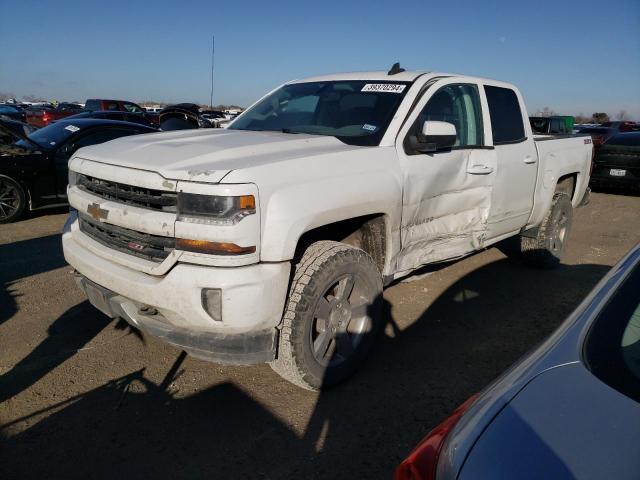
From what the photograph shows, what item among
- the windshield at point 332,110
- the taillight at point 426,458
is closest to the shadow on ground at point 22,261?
the windshield at point 332,110

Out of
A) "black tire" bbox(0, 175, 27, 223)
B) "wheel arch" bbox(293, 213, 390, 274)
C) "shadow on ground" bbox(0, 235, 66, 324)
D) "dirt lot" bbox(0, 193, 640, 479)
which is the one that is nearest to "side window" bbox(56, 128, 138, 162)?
"black tire" bbox(0, 175, 27, 223)

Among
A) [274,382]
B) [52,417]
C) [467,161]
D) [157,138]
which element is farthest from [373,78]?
[52,417]

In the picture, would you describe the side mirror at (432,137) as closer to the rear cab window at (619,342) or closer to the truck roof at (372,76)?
the truck roof at (372,76)

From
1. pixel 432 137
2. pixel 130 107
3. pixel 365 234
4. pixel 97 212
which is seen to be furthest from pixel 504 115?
pixel 130 107

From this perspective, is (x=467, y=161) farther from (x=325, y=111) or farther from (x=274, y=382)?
(x=274, y=382)

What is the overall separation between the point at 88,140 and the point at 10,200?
1509 millimetres

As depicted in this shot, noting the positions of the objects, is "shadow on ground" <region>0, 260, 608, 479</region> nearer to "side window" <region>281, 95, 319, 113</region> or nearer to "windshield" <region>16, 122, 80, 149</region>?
"side window" <region>281, 95, 319, 113</region>

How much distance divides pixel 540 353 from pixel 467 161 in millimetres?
2496

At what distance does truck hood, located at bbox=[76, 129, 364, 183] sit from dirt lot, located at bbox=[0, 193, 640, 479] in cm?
138

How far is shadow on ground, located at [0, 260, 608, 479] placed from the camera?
236cm

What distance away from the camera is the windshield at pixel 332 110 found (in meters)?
3.39

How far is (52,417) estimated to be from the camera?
8.80ft

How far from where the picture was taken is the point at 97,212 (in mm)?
2781

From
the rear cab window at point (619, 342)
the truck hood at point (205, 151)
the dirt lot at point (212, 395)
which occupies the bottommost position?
the dirt lot at point (212, 395)
